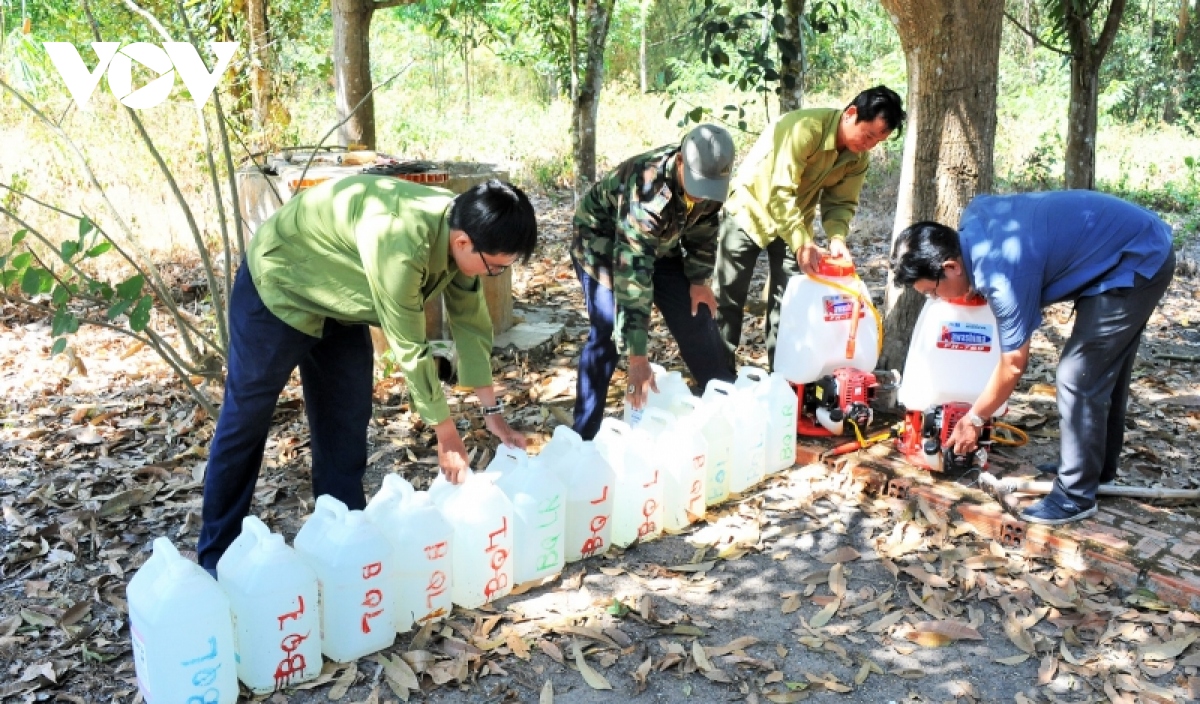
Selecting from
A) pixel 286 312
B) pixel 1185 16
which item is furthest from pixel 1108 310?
pixel 1185 16

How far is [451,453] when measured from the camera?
10.2 feet

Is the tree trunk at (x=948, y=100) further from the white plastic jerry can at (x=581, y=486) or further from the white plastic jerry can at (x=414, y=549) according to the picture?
the white plastic jerry can at (x=414, y=549)

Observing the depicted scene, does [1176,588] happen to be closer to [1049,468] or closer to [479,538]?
[1049,468]

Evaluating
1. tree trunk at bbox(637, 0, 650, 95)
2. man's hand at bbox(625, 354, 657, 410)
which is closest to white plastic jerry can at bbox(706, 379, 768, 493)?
man's hand at bbox(625, 354, 657, 410)

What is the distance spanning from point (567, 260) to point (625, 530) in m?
4.64

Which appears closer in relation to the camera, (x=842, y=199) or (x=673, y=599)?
(x=673, y=599)

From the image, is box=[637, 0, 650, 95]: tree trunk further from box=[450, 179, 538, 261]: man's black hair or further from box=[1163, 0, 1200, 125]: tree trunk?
box=[450, 179, 538, 261]: man's black hair

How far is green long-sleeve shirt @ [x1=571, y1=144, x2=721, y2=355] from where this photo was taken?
3850 millimetres

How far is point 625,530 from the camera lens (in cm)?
378

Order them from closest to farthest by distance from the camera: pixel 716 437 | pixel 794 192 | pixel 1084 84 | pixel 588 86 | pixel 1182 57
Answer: pixel 716 437 < pixel 794 192 < pixel 1084 84 < pixel 588 86 < pixel 1182 57

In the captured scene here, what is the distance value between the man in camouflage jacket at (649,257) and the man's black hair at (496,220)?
1080 mm

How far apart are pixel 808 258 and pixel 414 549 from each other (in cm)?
238

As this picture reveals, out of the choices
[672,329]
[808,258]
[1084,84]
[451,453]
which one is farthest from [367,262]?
[1084,84]

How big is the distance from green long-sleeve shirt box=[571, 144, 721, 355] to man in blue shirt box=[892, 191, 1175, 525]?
34.8 inches
